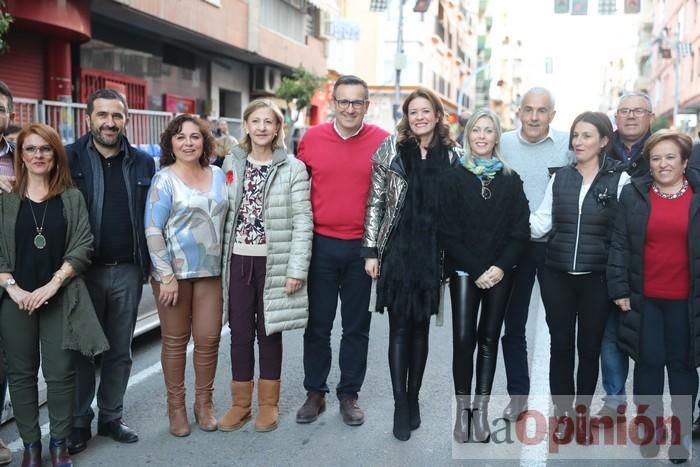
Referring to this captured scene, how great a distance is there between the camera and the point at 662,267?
4.14 meters

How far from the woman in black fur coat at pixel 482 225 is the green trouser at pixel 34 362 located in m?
2.27

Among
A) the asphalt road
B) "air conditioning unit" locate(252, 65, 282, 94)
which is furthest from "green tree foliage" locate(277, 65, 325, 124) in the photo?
the asphalt road

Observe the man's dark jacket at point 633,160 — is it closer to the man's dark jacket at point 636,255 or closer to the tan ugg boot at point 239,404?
the man's dark jacket at point 636,255

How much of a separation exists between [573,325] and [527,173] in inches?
40.6

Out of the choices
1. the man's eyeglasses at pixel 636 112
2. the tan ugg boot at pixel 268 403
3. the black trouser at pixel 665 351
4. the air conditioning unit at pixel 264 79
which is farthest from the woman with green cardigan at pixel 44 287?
the air conditioning unit at pixel 264 79

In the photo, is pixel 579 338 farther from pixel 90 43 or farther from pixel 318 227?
pixel 90 43

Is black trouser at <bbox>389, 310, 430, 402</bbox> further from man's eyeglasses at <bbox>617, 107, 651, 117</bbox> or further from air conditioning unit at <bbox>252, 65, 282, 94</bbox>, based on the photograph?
air conditioning unit at <bbox>252, 65, 282, 94</bbox>

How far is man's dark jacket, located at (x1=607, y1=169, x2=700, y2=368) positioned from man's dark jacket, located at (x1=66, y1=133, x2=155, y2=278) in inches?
110

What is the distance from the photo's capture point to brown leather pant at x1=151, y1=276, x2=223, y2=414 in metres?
4.54

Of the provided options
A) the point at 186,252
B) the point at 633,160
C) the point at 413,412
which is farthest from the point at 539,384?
the point at 186,252

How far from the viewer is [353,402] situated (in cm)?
494

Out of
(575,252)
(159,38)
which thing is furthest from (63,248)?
(159,38)

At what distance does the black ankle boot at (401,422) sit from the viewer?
4543 millimetres

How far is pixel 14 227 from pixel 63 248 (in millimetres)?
268
